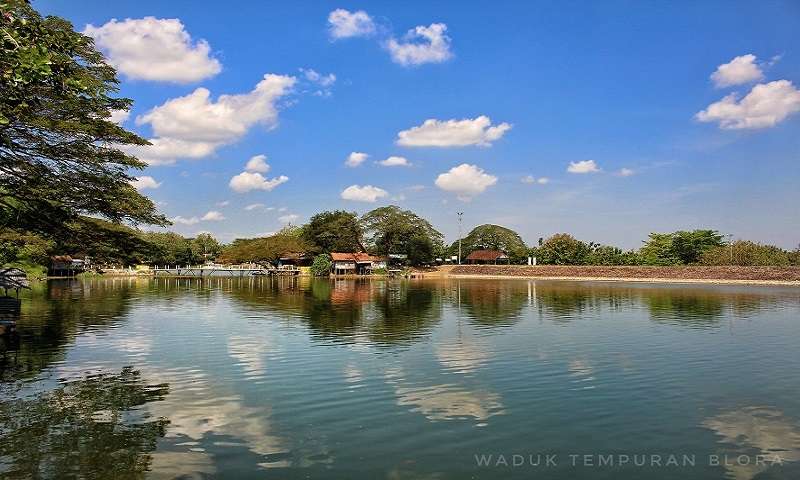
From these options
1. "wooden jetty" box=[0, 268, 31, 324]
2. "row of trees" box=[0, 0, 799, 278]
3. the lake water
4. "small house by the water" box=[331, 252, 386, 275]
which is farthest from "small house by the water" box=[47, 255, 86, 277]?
the lake water

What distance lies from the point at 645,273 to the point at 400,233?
48.2m

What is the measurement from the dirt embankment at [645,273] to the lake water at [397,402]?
6603 cm

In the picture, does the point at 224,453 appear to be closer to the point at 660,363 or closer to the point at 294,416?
the point at 294,416

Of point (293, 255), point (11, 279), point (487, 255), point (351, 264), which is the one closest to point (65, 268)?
point (293, 255)

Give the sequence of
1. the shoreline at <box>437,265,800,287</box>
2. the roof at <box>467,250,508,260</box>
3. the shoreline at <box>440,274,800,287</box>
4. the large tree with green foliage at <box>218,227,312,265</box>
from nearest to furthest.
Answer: the shoreline at <box>440,274,800,287</box>, the shoreline at <box>437,265,800,287</box>, the large tree with green foliage at <box>218,227,312,265</box>, the roof at <box>467,250,508,260</box>

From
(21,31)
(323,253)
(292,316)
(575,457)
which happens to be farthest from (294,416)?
(323,253)

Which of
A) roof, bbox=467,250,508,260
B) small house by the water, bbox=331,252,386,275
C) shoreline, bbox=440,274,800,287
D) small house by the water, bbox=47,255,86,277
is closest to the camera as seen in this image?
shoreline, bbox=440,274,800,287

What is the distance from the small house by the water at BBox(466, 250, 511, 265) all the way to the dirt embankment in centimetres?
1371

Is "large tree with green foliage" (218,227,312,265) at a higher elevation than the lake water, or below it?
higher

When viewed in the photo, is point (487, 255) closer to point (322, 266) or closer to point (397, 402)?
point (322, 266)

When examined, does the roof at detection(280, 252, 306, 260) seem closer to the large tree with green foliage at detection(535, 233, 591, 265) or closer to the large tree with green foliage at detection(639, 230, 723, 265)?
the large tree with green foliage at detection(535, 233, 591, 265)

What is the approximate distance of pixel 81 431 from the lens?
11.2 meters

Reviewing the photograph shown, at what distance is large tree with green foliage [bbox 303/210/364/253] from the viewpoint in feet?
380

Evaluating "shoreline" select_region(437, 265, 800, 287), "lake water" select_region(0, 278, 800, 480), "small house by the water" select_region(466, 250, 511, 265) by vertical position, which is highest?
"small house by the water" select_region(466, 250, 511, 265)
